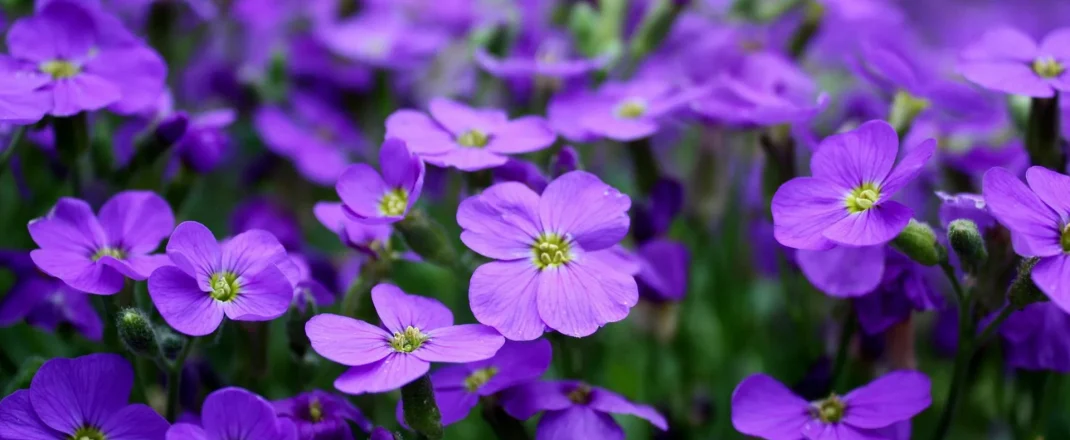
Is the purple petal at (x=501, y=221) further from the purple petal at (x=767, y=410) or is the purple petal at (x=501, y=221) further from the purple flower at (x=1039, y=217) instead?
the purple flower at (x=1039, y=217)

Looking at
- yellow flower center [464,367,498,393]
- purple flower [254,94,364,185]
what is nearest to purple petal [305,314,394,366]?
yellow flower center [464,367,498,393]

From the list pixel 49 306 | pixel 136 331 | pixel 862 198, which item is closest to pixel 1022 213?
pixel 862 198

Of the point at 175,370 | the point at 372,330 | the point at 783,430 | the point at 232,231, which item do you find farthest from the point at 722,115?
the point at 232,231

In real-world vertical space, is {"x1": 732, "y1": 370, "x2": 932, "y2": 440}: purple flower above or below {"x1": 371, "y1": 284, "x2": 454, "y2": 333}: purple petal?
above

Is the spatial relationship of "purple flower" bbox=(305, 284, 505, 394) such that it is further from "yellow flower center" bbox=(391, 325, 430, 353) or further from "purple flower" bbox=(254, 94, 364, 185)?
"purple flower" bbox=(254, 94, 364, 185)

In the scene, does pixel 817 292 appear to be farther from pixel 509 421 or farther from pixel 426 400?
pixel 426 400
